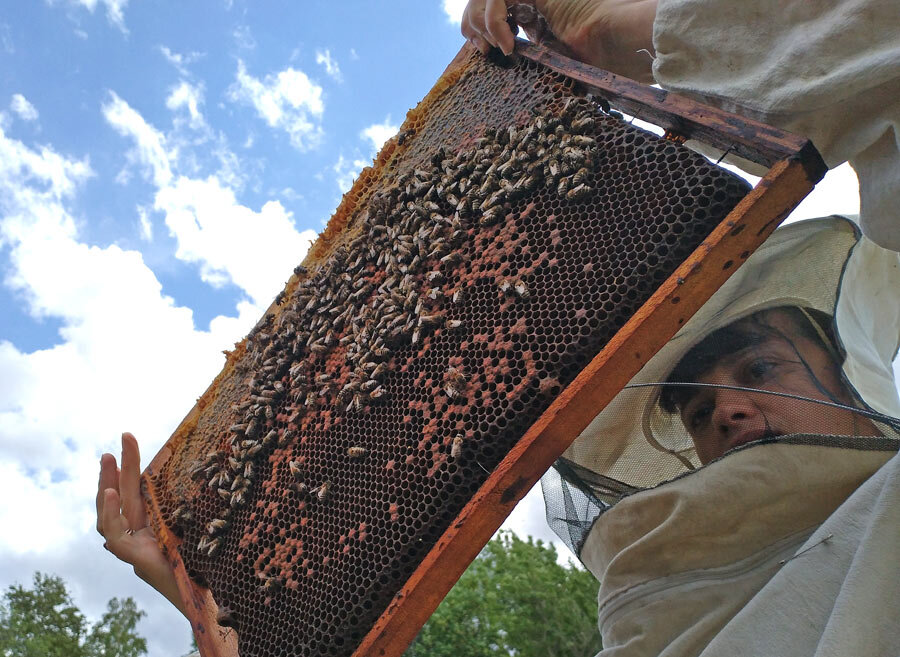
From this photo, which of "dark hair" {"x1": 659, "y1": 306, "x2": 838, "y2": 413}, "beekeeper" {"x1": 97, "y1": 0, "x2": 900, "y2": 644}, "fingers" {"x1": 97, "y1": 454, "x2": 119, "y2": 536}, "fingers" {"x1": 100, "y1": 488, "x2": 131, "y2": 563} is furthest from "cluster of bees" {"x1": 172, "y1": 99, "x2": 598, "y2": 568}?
"dark hair" {"x1": 659, "y1": 306, "x2": 838, "y2": 413}

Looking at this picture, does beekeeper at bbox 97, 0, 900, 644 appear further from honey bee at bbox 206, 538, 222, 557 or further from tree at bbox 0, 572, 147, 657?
tree at bbox 0, 572, 147, 657

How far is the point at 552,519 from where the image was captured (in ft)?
11.0

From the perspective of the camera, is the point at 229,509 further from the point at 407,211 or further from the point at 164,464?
the point at 407,211

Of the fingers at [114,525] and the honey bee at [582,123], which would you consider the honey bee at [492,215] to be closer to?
the honey bee at [582,123]

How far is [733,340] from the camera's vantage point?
9.07 ft

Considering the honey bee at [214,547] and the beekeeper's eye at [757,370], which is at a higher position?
the beekeeper's eye at [757,370]

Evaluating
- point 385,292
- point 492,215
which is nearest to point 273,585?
point 385,292

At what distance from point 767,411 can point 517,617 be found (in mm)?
15215

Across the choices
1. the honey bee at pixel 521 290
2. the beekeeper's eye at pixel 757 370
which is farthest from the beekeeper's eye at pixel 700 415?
the honey bee at pixel 521 290

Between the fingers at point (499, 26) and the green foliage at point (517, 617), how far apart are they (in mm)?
14739

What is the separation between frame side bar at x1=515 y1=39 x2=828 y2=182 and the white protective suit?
0.08 meters

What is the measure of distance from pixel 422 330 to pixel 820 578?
1.61 metres

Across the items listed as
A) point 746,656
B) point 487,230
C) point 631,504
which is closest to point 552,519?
point 631,504

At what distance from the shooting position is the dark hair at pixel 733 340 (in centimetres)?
270
